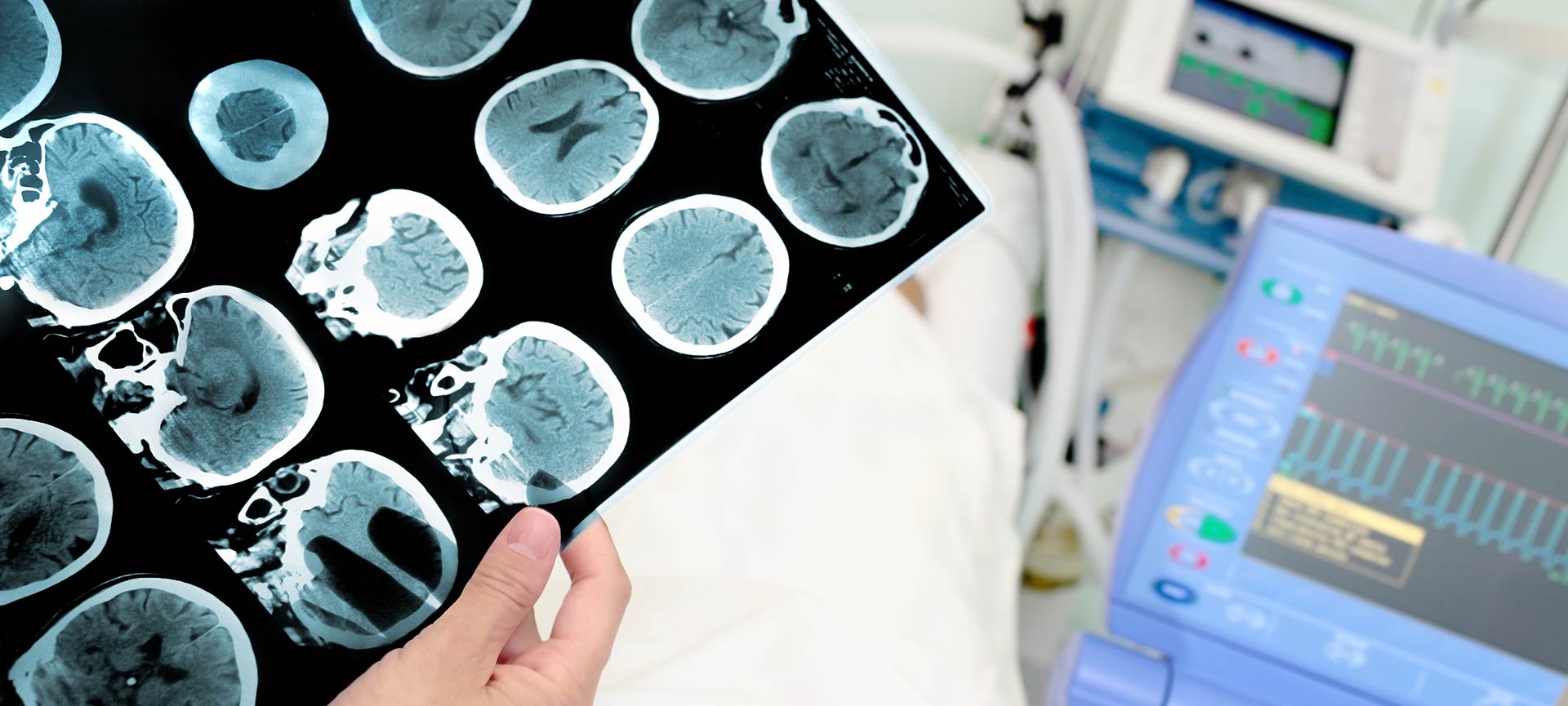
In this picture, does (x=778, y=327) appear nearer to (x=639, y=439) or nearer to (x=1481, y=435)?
(x=639, y=439)

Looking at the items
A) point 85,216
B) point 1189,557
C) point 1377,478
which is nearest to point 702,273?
point 85,216

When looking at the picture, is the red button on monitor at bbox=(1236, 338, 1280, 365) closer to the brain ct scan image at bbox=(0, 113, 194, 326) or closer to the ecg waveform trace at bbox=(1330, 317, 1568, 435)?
the ecg waveform trace at bbox=(1330, 317, 1568, 435)

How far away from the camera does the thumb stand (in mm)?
472

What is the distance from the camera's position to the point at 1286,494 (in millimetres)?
734

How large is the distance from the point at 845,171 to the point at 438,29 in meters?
0.26

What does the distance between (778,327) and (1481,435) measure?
0.60 meters

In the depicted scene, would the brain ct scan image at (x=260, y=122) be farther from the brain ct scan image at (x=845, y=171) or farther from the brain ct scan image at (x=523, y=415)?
the brain ct scan image at (x=845, y=171)

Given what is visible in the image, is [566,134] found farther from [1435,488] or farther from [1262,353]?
[1435,488]

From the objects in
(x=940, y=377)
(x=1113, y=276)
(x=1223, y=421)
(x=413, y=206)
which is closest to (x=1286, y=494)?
(x=1223, y=421)

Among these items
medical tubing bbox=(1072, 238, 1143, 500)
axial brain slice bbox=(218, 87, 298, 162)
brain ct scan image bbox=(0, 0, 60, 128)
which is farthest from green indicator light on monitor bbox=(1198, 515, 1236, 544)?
brain ct scan image bbox=(0, 0, 60, 128)

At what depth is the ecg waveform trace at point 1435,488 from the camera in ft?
2.37

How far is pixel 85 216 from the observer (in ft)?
1.67

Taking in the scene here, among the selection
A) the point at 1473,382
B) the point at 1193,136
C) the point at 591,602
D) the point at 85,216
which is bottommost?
the point at 591,602

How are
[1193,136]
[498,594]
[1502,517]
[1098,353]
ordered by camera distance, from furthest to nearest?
[1098,353] < [1193,136] < [1502,517] < [498,594]
